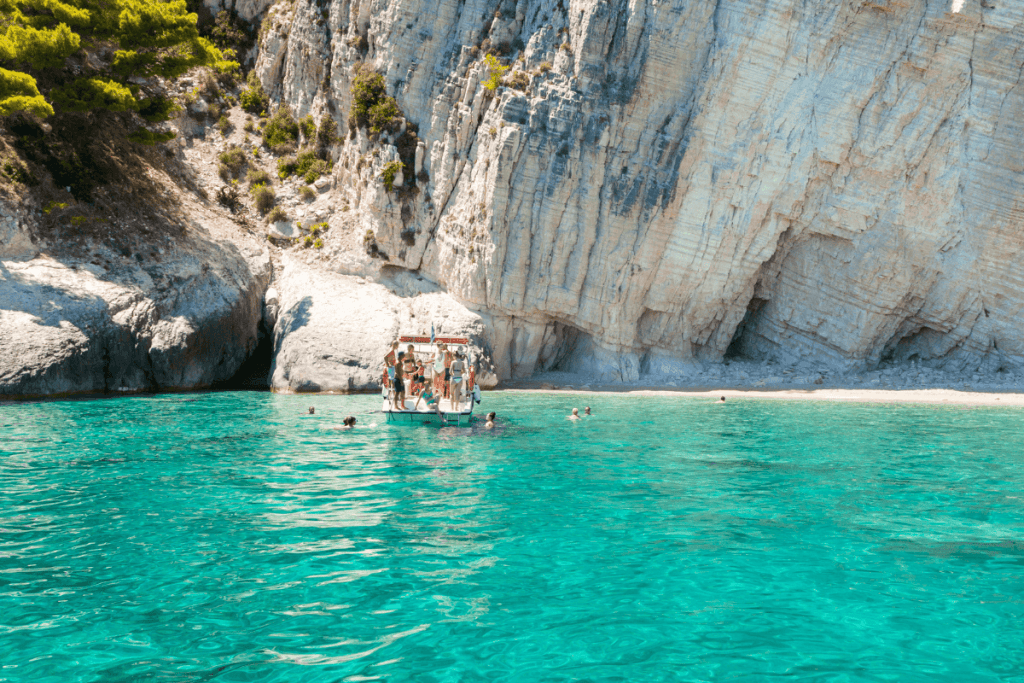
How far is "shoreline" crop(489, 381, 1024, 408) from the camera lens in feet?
93.6

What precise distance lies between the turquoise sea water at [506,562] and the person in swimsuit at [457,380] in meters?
4.42

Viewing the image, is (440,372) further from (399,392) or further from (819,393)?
(819,393)

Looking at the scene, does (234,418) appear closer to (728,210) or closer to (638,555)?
(638,555)

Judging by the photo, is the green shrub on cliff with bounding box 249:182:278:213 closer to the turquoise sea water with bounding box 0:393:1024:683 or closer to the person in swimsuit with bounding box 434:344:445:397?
the person in swimsuit with bounding box 434:344:445:397

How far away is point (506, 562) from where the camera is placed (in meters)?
8.27

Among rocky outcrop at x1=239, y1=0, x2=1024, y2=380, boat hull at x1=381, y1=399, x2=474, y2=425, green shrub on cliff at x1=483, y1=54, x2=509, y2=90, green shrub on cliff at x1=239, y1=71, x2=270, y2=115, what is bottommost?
boat hull at x1=381, y1=399, x2=474, y2=425

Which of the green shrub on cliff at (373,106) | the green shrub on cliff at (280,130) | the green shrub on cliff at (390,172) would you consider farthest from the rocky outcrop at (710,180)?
the green shrub on cliff at (280,130)

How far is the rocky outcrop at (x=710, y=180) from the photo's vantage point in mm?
31422

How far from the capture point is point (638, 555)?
854 cm

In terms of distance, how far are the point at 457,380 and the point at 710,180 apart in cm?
1889

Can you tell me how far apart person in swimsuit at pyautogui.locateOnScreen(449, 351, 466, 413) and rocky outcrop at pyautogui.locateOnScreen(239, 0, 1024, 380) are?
45.0ft

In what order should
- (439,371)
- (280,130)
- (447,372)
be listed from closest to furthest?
(439,371)
(447,372)
(280,130)

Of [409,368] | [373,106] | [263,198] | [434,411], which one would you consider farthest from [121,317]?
[373,106]

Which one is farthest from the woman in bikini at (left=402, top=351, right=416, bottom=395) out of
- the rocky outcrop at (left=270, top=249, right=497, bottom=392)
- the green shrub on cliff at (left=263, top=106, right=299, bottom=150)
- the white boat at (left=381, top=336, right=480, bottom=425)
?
the green shrub on cliff at (left=263, top=106, right=299, bottom=150)
